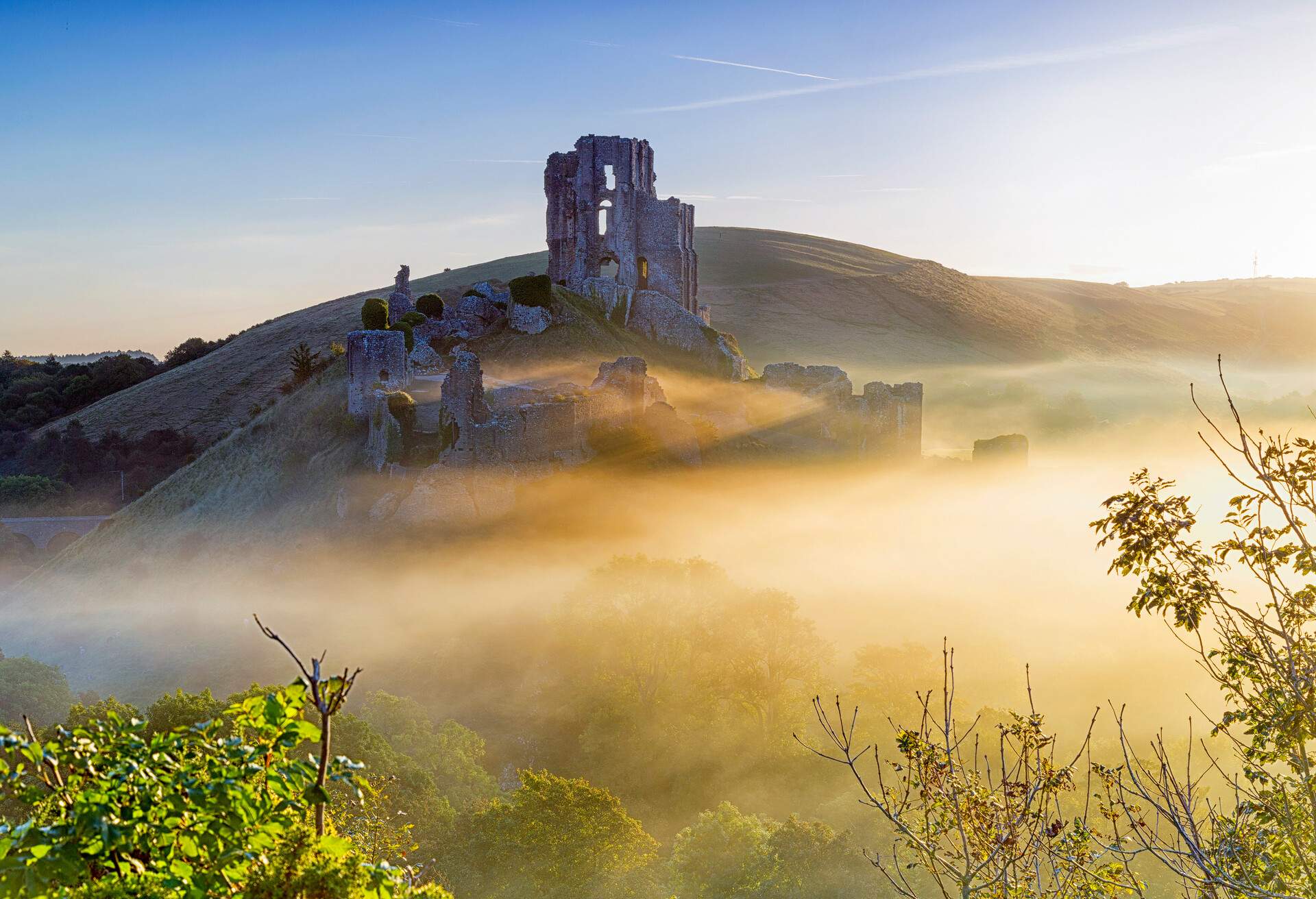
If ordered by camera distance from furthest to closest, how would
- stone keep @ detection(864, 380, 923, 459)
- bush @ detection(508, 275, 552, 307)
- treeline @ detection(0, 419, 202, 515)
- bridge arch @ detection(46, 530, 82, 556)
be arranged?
treeline @ detection(0, 419, 202, 515)
bridge arch @ detection(46, 530, 82, 556)
bush @ detection(508, 275, 552, 307)
stone keep @ detection(864, 380, 923, 459)

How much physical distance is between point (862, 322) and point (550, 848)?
103850 mm

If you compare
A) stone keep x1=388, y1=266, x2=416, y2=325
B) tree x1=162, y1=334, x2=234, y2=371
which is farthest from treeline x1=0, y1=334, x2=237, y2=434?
stone keep x1=388, y1=266, x2=416, y2=325

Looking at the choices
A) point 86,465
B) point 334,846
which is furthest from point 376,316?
point 334,846

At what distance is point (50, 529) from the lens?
196 ft

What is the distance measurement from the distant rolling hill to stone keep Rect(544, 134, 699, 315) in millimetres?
38344

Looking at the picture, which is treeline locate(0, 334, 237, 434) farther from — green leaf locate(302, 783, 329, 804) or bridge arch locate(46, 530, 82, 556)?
green leaf locate(302, 783, 329, 804)

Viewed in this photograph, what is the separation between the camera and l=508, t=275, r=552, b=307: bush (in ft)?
165

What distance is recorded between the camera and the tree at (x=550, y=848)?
62.6ft

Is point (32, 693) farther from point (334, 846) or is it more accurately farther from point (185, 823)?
point (334, 846)

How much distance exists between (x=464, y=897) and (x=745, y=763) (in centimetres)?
975

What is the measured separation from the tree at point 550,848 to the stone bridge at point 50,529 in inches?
1936

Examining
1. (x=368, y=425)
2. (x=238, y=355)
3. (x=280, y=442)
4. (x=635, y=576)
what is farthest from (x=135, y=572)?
(x=238, y=355)

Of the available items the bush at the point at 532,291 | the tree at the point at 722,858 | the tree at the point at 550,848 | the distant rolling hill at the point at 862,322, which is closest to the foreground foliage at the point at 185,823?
the tree at the point at 550,848

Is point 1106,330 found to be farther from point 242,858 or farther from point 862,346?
point 242,858
